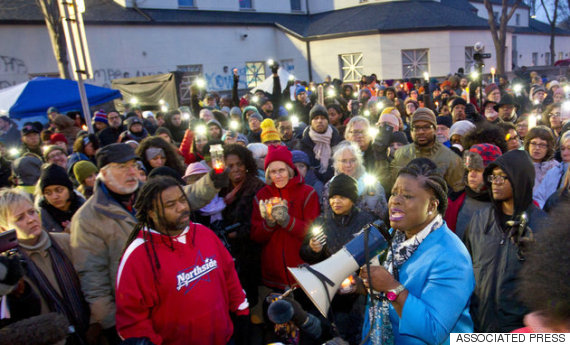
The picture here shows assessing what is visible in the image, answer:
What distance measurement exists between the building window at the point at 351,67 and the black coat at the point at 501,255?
22581 millimetres

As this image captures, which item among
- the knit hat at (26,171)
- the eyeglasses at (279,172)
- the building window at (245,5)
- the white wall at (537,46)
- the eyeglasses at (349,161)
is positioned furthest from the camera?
the white wall at (537,46)

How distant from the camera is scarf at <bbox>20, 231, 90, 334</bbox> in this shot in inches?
90.9

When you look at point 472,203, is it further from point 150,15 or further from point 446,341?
point 150,15

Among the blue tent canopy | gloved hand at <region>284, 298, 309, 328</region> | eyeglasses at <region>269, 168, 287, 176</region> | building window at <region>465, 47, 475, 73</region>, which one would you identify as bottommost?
gloved hand at <region>284, 298, 309, 328</region>

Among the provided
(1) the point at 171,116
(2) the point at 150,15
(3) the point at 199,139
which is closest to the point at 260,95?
(1) the point at 171,116

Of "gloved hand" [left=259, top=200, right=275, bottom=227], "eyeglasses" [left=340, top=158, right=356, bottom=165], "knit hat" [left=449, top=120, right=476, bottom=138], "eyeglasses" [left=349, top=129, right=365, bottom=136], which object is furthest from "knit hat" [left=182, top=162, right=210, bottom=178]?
"knit hat" [left=449, top=120, right=476, bottom=138]

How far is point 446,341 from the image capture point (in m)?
1.68

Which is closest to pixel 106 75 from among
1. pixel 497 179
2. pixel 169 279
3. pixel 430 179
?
pixel 169 279

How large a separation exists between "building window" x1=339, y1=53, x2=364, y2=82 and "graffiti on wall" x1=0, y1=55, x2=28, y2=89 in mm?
17410

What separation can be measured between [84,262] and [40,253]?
28 centimetres

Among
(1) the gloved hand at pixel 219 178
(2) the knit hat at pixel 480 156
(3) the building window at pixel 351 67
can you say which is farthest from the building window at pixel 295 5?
(1) the gloved hand at pixel 219 178

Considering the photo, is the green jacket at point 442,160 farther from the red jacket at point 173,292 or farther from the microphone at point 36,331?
the microphone at point 36,331

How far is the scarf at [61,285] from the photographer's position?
90.9 inches

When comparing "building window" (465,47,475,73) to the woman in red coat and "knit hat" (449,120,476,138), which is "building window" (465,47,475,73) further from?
the woman in red coat
